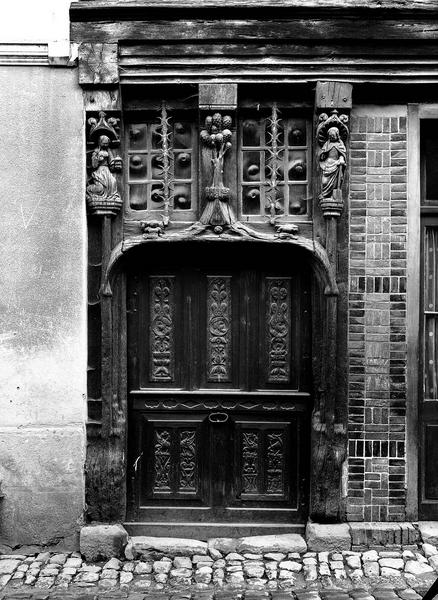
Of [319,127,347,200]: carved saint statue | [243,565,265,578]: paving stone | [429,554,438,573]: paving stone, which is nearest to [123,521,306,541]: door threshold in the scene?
[243,565,265,578]: paving stone

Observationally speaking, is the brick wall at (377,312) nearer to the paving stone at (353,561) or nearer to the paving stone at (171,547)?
the paving stone at (353,561)

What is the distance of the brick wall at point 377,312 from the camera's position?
20.5ft

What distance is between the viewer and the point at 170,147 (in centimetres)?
634

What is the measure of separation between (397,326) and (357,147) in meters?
1.52

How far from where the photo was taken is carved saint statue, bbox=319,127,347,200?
6105 millimetres

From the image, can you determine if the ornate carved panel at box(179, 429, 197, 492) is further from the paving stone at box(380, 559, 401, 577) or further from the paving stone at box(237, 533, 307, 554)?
the paving stone at box(380, 559, 401, 577)

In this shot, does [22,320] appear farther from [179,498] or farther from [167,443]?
[179,498]

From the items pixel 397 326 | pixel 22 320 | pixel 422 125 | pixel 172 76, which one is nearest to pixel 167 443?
pixel 22 320

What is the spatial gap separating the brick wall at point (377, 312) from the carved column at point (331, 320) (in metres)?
0.09

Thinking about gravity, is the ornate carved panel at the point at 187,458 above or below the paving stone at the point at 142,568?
above

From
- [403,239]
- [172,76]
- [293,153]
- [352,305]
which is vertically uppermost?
[172,76]

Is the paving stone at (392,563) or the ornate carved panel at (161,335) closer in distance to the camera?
the paving stone at (392,563)

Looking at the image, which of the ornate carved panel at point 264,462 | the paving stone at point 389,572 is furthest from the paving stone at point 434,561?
the ornate carved panel at point 264,462

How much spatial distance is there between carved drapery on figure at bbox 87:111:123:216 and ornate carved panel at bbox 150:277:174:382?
0.79 m
